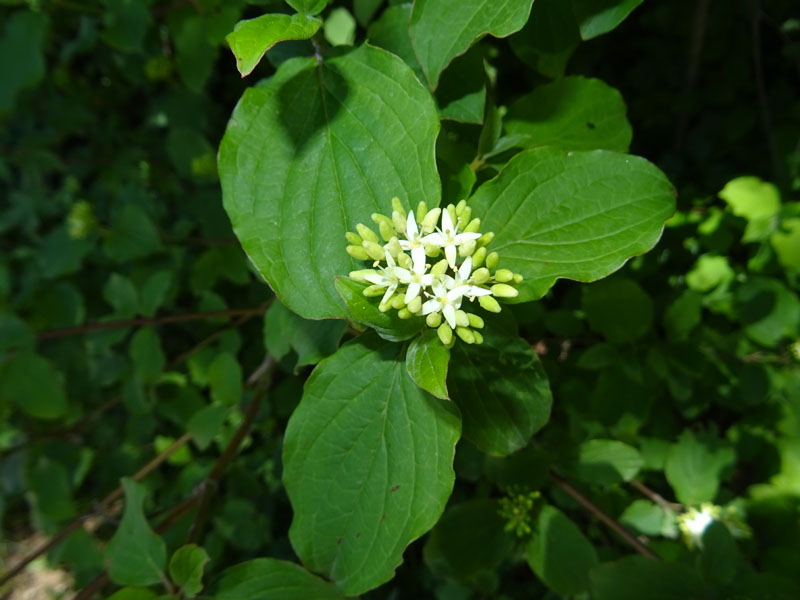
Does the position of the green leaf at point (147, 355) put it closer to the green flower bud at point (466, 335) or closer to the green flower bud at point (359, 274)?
the green flower bud at point (359, 274)

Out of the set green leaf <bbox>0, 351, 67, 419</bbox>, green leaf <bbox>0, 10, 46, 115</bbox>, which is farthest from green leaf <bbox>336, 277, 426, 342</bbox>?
green leaf <bbox>0, 10, 46, 115</bbox>

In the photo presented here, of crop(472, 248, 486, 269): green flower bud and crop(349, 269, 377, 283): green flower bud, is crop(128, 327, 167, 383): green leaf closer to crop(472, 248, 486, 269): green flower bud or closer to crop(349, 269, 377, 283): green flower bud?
crop(349, 269, 377, 283): green flower bud

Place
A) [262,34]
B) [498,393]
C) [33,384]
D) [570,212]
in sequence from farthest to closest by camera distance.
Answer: [33,384]
[498,393]
[570,212]
[262,34]

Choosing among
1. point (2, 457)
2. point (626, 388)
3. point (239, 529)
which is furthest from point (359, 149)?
point (2, 457)

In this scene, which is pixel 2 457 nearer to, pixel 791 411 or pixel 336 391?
pixel 336 391

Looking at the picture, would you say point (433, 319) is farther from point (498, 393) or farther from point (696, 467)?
point (696, 467)

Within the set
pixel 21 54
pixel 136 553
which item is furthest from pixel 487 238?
pixel 21 54
